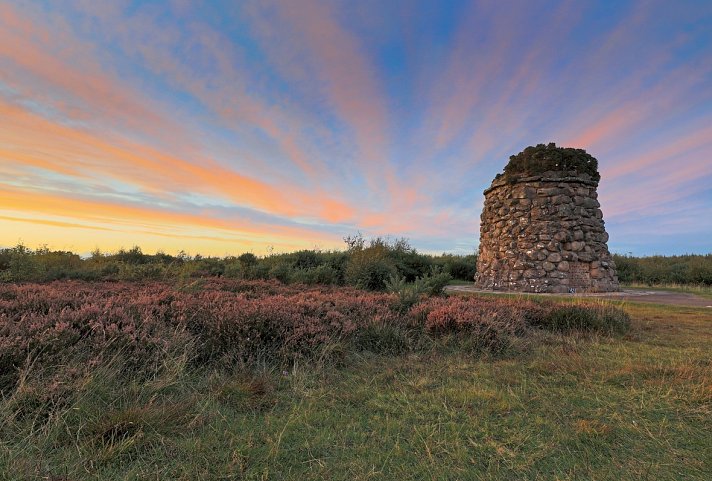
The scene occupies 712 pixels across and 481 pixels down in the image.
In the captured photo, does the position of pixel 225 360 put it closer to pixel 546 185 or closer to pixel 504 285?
pixel 504 285

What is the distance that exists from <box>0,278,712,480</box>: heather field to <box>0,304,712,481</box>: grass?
0.01m

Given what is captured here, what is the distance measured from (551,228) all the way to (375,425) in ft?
41.2

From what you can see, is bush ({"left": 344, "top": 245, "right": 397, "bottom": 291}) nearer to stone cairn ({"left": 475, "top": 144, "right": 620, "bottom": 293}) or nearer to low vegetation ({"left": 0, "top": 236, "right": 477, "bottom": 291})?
low vegetation ({"left": 0, "top": 236, "right": 477, "bottom": 291})

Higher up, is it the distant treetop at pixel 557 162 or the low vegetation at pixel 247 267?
the distant treetop at pixel 557 162

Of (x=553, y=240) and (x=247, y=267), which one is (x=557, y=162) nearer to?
(x=553, y=240)

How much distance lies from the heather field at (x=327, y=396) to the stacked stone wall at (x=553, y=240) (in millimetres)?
7561

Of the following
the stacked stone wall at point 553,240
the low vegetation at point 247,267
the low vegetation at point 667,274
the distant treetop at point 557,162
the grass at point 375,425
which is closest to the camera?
the grass at point 375,425

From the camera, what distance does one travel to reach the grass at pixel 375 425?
232 centimetres

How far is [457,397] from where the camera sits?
341 cm

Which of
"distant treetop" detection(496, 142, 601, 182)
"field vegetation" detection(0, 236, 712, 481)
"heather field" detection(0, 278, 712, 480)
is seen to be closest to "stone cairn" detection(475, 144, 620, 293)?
"distant treetop" detection(496, 142, 601, 182)

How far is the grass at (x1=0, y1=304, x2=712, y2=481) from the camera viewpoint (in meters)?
2.32

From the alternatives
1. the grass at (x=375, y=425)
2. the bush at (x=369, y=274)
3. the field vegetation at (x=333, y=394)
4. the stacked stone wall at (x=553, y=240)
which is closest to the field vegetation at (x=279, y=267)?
the bush at (x=369, y=274)

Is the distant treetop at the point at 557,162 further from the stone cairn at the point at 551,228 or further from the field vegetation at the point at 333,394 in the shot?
the field vegetation at the point at 333,394

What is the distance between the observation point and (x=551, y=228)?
1338cm
